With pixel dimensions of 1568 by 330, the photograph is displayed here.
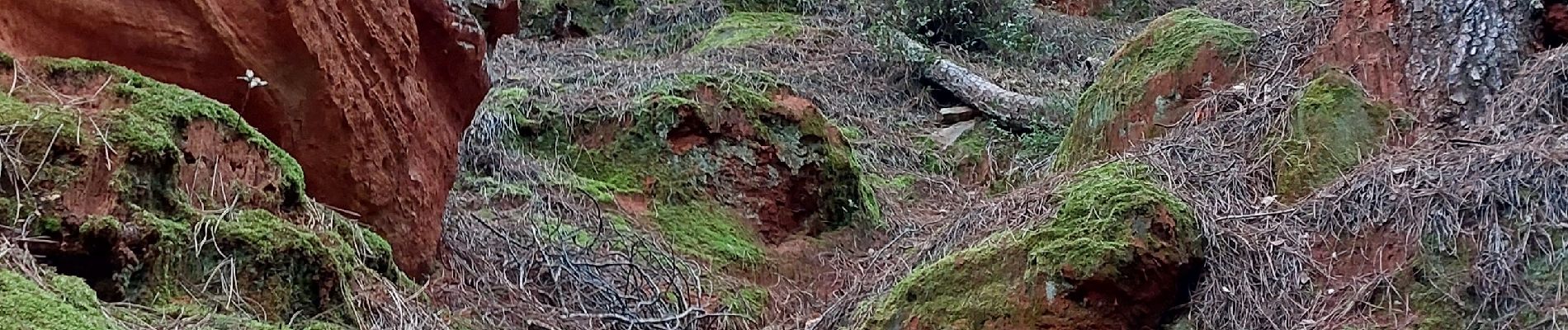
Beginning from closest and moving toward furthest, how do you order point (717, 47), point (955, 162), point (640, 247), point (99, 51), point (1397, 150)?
point (99, 51) < point (1397, 150) < point (640, 247) < point (955, 162) < point (717, 47)

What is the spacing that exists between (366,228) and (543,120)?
106 inches

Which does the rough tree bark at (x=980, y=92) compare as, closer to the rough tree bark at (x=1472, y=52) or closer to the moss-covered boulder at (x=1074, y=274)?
the rough tree bark at (x=1472, y=52)

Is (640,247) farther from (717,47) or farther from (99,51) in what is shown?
(717,47)

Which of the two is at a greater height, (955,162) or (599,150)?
(599,150)

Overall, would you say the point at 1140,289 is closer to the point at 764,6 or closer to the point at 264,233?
the point at 264,233

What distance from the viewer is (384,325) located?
3.53 meters

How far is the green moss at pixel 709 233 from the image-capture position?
5.80 meters

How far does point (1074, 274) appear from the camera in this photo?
A: 3865mm

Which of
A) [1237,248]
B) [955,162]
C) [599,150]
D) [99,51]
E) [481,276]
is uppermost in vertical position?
A: [99,51]

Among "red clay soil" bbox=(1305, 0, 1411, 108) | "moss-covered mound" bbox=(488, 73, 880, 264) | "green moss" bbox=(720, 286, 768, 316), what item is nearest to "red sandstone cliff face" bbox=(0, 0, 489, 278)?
"green moss" bbox=(720, 286, 768, 316)

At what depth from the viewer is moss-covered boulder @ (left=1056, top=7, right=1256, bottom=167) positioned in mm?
6059

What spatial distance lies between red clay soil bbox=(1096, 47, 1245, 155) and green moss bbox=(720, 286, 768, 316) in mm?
1740

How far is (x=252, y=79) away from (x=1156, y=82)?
13.5ft

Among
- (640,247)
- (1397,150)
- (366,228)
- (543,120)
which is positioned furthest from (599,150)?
(1397,150)
